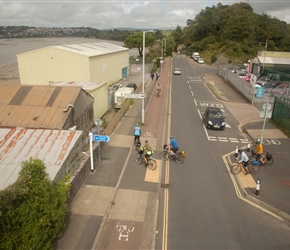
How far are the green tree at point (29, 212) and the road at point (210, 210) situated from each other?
395cm

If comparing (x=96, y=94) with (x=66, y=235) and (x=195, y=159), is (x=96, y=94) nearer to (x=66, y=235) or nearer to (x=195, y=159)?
(x=195, y=159)

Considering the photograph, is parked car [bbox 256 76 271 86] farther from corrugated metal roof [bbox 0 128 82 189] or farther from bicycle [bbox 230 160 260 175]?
corrugated metal roof [bbox 0 128 82 189]

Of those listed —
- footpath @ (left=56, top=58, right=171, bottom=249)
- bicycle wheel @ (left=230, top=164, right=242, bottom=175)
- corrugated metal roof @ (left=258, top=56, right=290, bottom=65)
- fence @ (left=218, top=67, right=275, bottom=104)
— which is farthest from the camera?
corrugated metal roof @ (left=258, top=56, right=290, bottom=65)

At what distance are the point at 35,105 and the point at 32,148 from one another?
17.5 ft

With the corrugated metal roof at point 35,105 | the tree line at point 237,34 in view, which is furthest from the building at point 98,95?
the tree line at point 237,34

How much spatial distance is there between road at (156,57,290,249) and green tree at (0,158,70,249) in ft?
Answer: 13.0

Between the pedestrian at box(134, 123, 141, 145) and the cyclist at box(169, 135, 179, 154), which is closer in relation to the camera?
the cyclist at box(169, 135, 179, 154)

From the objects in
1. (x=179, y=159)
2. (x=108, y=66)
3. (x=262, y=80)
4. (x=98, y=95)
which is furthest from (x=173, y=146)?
(x=262, y=80)

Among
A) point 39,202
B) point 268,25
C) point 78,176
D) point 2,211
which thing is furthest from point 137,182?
point 268,25

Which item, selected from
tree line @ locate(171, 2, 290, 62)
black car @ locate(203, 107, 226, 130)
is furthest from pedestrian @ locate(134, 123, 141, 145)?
tree line @ locate(171, 2, 290, 62)

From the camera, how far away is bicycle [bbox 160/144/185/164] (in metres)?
16.2

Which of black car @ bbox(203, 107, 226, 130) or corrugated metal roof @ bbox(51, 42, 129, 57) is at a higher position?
corrugated metal roof @ bbox(51, 42, 129, 57)

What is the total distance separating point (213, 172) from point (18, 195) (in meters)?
10.6

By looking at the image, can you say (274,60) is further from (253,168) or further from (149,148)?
(149,148)
